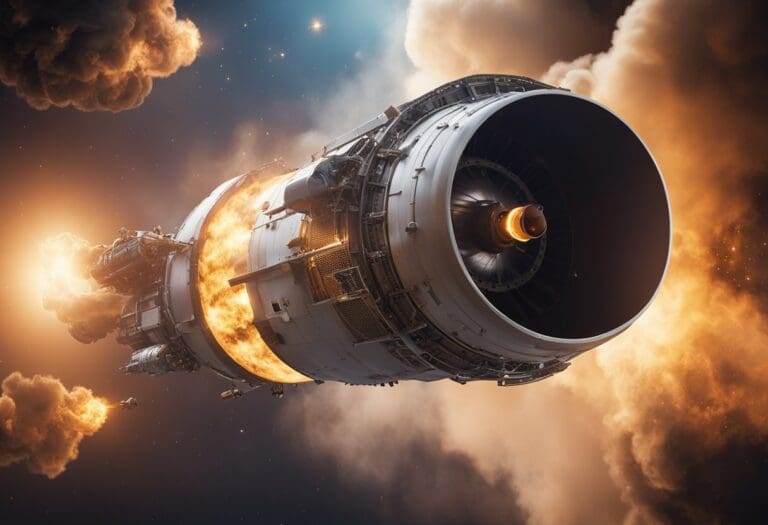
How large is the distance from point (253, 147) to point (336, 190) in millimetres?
Result: 11751

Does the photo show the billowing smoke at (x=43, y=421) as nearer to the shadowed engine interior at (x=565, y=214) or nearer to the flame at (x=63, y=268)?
the flame at (x=63, y=268)

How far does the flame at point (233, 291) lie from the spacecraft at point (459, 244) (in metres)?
0.07

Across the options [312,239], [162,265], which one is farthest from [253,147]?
[312,239]

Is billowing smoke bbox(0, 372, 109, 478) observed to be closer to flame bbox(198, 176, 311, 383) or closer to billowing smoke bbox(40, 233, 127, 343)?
billowing smoke bbox(40, 233, 127, 343)

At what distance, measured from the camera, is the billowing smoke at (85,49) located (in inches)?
416

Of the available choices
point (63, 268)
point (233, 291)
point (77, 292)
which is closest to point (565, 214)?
point (233, 291)

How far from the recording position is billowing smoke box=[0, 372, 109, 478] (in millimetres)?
12805

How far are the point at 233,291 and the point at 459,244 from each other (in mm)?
4446

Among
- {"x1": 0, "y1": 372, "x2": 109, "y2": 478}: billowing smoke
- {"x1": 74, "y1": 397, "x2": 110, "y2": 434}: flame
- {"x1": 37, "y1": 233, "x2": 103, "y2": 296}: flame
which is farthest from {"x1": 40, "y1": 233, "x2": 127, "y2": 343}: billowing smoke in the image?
{"x1": 74, "y1": 397, "x2": 110, "y2": 434}: flame

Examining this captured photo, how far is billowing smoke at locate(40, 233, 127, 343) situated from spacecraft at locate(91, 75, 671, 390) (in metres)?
5.40

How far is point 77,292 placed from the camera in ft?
43.3

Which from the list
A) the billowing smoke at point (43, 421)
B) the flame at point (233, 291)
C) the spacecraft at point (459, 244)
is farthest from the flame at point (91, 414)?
the spacecraft at point (459, 244)

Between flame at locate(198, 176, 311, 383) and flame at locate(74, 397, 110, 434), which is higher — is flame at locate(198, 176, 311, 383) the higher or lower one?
the higher one

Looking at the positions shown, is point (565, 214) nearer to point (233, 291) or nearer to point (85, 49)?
point (233, 291)
